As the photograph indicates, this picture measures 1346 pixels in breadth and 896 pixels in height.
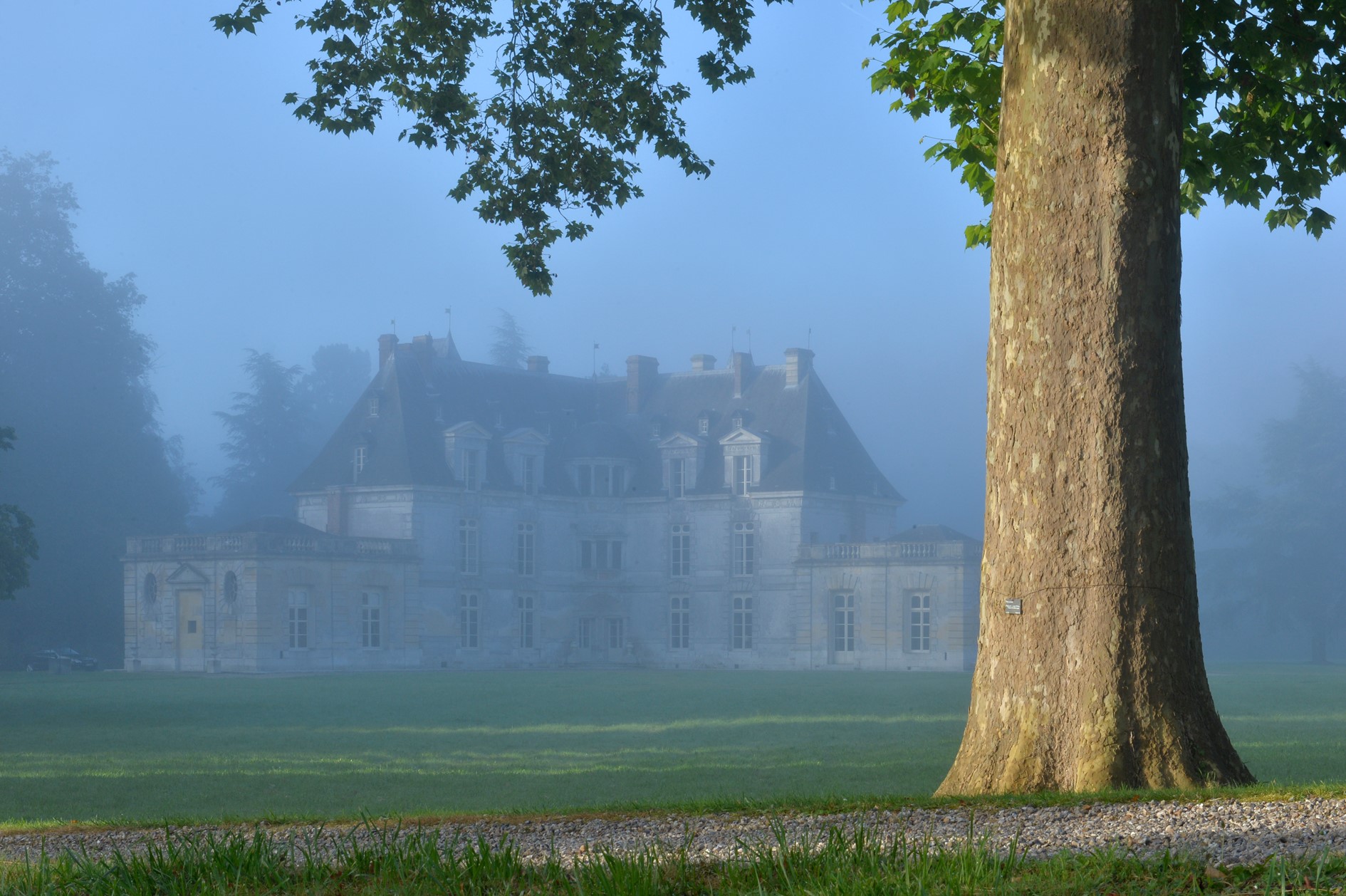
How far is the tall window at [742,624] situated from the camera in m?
51.3

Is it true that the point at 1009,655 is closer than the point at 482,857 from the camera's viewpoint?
No

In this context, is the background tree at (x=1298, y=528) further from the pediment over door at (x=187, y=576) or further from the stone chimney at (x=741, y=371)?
the pediment over door at (x=187, y=576)

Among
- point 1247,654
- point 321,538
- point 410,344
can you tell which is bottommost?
point 1247,654

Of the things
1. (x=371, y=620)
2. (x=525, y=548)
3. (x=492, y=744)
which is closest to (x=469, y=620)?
(x=525, y=548)

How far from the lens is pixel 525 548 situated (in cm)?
5234

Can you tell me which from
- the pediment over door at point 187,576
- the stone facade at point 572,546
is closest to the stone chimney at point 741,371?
the stone facade at point 572,546

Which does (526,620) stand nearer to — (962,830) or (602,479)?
(602,479)

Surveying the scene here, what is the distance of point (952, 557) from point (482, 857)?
4250cm

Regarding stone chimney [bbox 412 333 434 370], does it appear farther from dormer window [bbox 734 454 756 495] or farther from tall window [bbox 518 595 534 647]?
dormer window [bbox 734 454 756 495]

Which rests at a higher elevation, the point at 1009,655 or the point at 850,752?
the point at 1009,655

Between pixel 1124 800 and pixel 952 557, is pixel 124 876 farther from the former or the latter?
pixel 952 557

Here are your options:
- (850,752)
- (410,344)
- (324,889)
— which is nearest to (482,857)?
(324,889)

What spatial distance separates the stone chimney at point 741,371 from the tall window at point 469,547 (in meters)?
10.7

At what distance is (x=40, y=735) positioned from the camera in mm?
20234
